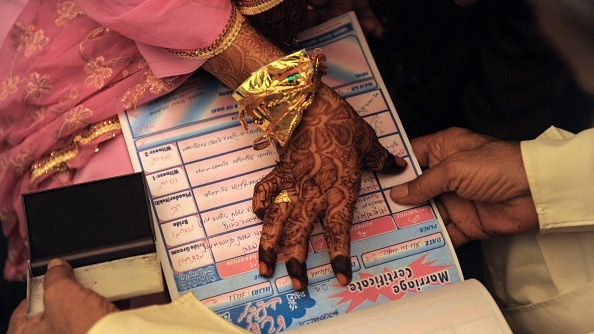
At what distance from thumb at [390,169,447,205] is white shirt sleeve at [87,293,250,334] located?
1.10 feet

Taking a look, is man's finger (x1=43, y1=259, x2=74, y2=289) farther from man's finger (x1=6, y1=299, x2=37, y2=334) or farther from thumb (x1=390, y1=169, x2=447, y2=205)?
thumb (x1=390, y1=169, x2=447, y2=205)

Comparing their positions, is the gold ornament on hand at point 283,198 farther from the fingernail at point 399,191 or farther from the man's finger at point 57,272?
the man's finger at point 57,272

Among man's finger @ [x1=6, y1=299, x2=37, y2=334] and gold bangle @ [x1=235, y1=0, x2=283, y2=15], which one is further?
gold bangle @ [x1=235, y1=0, x2=283, y2=15]

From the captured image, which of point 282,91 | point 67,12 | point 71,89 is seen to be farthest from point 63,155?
point 282,91

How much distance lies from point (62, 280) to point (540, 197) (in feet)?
2.05

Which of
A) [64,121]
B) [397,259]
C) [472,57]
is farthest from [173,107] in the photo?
[472,57]

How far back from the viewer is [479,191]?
90 centimetres

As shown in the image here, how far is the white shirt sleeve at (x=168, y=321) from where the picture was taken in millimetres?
586

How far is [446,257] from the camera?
867mm

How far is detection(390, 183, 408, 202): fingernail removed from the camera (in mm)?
894

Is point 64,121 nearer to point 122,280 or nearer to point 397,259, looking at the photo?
point 122,280

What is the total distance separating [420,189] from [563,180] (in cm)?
19

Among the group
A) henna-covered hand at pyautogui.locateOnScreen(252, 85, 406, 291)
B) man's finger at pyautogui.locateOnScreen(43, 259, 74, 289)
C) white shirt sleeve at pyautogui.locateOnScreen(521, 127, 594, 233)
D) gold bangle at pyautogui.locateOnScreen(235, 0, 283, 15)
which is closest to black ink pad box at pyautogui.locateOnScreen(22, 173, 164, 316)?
man's finger at pyautogui.locateOnScreen(43, 259, 74, 289)

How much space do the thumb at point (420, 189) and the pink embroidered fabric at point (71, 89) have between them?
34 cm
